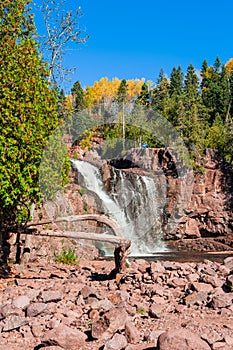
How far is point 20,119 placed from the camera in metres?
9.15

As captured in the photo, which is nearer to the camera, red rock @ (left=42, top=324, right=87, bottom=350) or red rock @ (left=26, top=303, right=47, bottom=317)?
red rock @ (left=42, top=324, right=87, bottom=350)

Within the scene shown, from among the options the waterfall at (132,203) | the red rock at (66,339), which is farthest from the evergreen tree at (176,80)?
the red rock at (66,339)

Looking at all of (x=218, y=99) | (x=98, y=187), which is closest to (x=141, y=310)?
(x=98, y=187)

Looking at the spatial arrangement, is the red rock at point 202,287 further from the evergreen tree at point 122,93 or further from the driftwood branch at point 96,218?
the evergreen tree at point 122,93

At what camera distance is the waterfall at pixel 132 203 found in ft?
79.1

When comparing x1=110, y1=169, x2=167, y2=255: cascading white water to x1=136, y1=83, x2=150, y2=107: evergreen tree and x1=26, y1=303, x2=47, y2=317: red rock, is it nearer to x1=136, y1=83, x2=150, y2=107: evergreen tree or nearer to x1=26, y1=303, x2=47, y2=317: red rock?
x1=26, y1=303, x2=47, y2=317: red rock

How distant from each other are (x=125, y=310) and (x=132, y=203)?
1892cm

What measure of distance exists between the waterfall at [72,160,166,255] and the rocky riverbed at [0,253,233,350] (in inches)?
563

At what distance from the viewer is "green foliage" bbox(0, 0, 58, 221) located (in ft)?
29.4

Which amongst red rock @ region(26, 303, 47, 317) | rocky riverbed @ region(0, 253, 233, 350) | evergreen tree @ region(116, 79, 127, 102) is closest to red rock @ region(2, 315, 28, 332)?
rocky riverbed @ region(0, 253, 233, 350)

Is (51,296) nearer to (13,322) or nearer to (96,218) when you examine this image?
(13,322)

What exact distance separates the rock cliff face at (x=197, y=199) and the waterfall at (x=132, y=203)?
→ 6.45 feet

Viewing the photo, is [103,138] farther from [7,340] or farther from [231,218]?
[7,340]

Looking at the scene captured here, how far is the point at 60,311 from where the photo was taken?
704 centimetres
